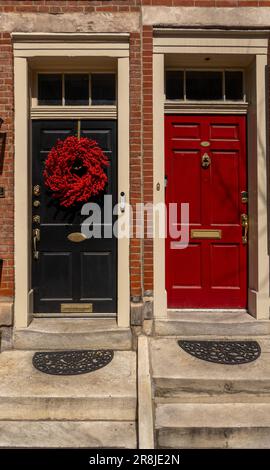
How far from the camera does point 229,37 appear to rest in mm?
4617

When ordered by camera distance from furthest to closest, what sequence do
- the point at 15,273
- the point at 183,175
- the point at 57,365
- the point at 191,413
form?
the point at 183,175 < the point at 15,273 < the point at 57,365 < the point at 191,413

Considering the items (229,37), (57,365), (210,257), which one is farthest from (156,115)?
(57,365)

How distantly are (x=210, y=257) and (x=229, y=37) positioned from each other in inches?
108

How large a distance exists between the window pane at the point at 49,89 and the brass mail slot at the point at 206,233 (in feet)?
7.95

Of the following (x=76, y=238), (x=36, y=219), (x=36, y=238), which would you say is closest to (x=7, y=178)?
(x=36, y=219)

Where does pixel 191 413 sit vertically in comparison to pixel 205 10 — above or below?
below

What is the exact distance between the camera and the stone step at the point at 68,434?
324 cm

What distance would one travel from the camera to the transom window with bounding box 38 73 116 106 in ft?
15.9

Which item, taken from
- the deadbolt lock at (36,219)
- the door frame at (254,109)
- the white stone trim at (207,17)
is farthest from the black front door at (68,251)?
the white stone trim at (207,17)

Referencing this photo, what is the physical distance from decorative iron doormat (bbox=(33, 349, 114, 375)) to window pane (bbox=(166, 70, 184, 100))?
3326 mm

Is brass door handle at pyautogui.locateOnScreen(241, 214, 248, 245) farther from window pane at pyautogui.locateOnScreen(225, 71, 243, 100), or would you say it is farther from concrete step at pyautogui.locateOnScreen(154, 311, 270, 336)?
window pane at pyautogui.locateOnScreen(225, 71, 243, 100)

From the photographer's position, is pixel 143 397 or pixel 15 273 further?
pixel 15 273

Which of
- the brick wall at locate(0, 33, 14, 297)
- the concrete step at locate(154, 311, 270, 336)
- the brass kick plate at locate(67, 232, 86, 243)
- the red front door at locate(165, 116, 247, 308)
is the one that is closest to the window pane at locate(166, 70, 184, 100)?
the red front door at locate(165, 116, 247, 308)
